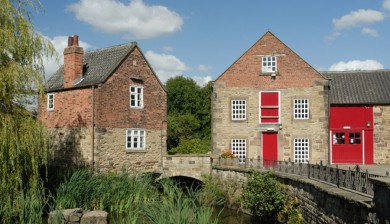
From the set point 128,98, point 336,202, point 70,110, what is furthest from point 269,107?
point 336,202

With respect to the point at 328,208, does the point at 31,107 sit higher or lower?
higher

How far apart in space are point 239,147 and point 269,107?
329cm

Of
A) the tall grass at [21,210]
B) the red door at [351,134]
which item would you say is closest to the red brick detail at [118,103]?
the tall grass at [21,210]

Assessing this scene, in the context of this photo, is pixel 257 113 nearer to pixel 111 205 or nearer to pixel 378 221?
pixel 111 205

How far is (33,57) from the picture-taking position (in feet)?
47.2

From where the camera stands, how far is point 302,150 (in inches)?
1106

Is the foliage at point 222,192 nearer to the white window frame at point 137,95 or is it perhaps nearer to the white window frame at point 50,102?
the white window frame at point 137,95

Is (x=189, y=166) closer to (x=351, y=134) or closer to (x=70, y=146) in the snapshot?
(x=70, y=146)

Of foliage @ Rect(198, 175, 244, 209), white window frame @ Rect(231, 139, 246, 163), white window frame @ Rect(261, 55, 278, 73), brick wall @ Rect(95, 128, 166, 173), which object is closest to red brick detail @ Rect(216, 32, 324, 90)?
white window frame @ Rect(261, 55, 278, 73)

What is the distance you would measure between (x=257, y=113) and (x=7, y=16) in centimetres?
1818

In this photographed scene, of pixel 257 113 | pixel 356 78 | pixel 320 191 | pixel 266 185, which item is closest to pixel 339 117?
pixel 356 78

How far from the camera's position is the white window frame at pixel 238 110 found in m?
28.6

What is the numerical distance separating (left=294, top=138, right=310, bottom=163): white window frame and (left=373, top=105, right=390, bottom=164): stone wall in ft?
15.9

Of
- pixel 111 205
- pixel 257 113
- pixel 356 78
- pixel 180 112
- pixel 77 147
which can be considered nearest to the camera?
pixel 111 205
